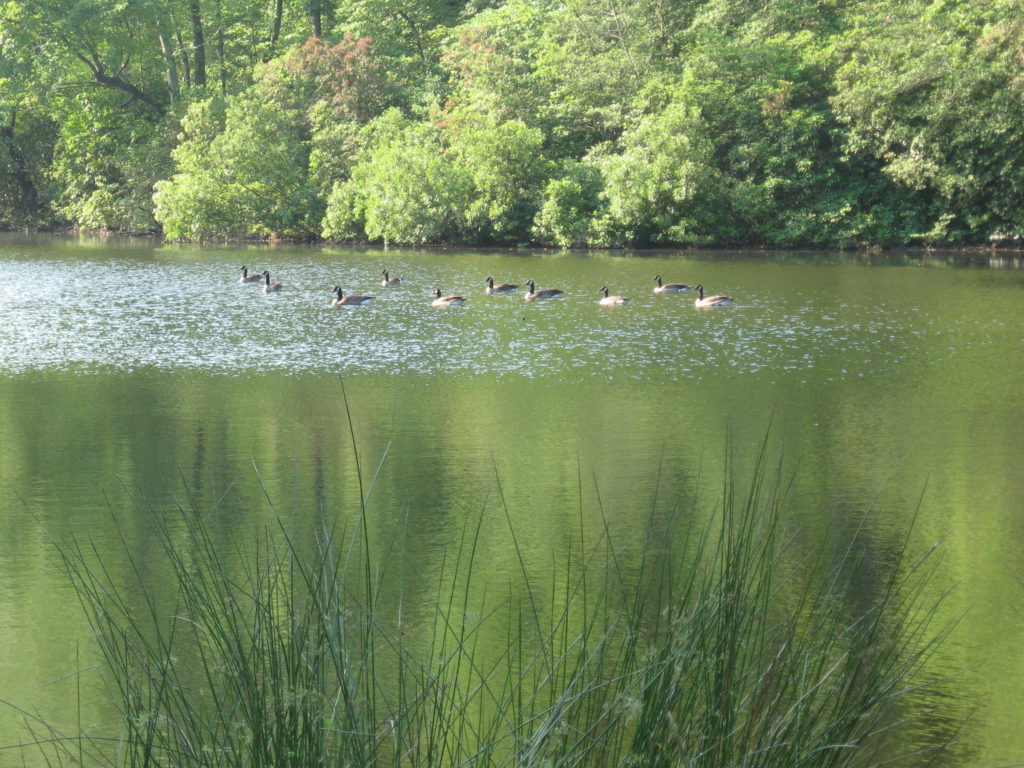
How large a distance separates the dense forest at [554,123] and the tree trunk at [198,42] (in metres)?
0.11

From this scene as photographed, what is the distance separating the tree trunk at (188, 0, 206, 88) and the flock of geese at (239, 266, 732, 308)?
21670 mm

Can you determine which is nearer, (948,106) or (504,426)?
(504,426)

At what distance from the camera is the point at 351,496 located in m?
7.26

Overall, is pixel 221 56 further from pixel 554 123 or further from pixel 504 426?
pixel 504 426

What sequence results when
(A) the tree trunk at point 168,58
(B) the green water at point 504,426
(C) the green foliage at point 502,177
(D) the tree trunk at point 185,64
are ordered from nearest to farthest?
(B) the green water at point 504,426 → (C) the green foliage at point 502,177 → (A) the tree trunk at point 168,58 → (D) the tree trunk at point 185,64

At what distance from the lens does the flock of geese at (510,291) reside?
17.2 meters

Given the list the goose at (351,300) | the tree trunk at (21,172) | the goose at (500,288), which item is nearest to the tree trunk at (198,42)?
the tree trunk at (21,172)

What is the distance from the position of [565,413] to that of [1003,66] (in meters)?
21.0

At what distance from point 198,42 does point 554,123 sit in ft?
48.1

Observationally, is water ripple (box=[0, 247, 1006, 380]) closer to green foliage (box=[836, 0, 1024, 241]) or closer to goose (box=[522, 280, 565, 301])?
goose (box=[522, 280, 565, 301])

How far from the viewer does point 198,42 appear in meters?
39.6

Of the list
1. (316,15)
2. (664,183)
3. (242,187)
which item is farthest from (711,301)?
(316,15)

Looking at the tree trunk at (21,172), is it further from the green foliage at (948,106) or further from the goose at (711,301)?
the goose at (711,301)

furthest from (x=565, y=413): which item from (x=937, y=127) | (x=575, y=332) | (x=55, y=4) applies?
(x=55, y=4)
